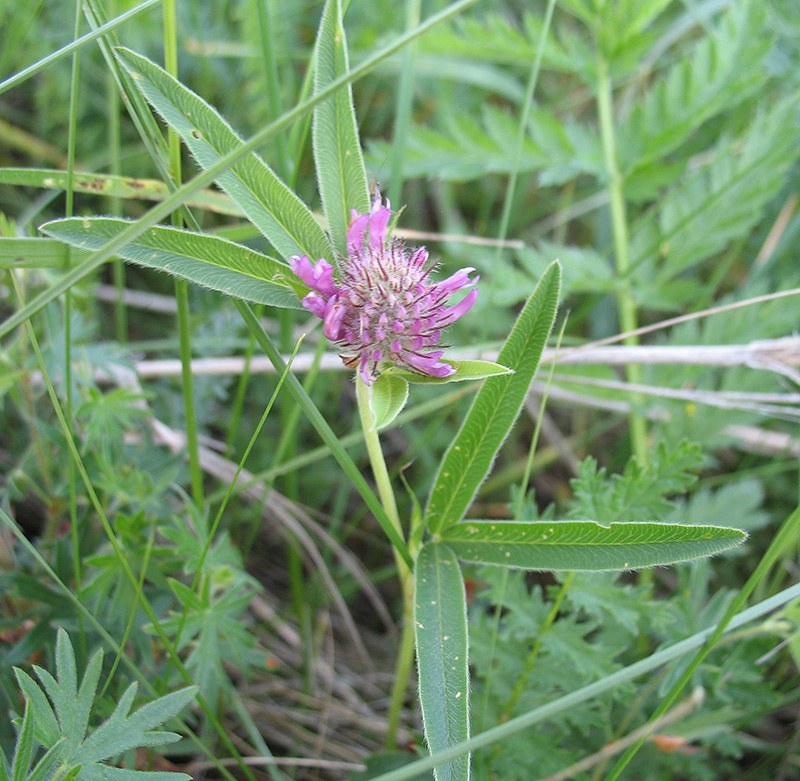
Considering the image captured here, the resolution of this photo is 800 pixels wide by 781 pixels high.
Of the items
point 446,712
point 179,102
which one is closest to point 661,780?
point 446,712

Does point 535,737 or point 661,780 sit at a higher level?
point 535,737

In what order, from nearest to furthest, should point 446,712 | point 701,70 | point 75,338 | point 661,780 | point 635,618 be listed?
1. point 446,712
2. point 635,618
3. point 661,780
4. point 75,338
5. point 701,70

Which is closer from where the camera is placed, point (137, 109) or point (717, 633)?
point (717, 633)

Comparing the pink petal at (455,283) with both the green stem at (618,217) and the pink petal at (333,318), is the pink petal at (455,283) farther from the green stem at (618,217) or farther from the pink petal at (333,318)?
the green stem at (618,217)

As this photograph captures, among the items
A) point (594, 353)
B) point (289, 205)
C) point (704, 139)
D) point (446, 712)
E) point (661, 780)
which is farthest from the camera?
point (704, 139)

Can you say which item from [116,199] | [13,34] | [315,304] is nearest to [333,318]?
[315,304]

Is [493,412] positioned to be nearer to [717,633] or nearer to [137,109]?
[717,633]

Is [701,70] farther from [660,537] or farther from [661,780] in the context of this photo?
[661,780]
